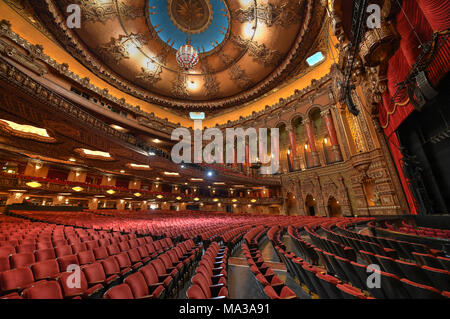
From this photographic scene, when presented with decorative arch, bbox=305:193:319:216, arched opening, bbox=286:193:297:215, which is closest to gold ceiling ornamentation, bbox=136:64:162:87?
arched opening, bbox=286:193:297:215

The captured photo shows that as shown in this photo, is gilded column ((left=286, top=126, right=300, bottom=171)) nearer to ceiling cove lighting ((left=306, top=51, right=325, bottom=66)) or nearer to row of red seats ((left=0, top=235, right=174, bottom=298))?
ceiling cove lighting ((left=306, top=51, right=325, bottom=66))

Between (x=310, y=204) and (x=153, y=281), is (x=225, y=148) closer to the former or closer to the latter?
(x=310, y=204)

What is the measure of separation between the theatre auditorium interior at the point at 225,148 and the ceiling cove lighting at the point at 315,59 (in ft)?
0.54

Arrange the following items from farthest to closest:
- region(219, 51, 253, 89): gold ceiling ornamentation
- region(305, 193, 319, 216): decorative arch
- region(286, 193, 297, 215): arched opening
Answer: region(219, 51, 253, 89): gold ceiling ornamentation, region(286, 193, 297, 215): arched opening, region(305, 193, 319, 216): decorative arch

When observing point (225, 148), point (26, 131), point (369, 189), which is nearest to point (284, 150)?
point (225, 148)

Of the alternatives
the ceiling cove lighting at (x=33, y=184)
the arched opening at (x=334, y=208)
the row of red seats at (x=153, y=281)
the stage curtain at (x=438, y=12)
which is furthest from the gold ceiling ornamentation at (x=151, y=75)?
the arched opening at (x=334, y=208)

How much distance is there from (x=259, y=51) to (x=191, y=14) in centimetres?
668

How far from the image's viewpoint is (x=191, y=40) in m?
16.4

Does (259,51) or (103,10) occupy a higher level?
(103,10)

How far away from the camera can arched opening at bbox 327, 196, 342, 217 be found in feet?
41.4

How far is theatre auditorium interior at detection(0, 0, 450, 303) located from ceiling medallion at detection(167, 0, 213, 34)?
0.12m

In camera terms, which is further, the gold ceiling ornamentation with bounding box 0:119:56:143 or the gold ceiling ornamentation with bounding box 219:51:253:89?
the gold ceiling ornamentation with bounding box 219:51:253:89

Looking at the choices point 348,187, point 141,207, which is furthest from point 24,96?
point 348,187
